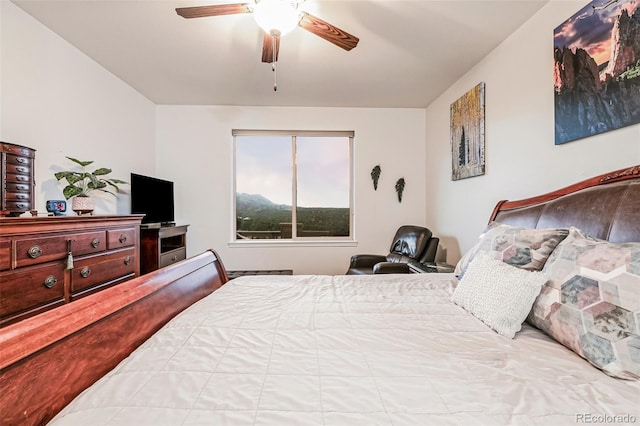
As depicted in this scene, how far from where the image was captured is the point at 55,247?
157cm

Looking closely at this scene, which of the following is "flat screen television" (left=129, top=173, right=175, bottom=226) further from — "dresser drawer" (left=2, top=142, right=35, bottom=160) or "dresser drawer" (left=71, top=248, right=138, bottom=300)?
"dresser drawer" (left=2, top=142, right=35, bottom=160)

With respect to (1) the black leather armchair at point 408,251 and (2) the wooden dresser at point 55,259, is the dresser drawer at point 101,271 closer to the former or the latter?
(2) the wooden dresser at point 55,259

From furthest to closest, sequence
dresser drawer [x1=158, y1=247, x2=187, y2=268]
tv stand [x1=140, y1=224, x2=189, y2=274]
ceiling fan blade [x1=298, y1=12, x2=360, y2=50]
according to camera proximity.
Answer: dresser drawer [x1=158, y1=247, x2=187, y2=268], tv stand [x1=140, y1=224, x2=189, y2=274], ceiling fan blade [x1=298, y1=12, x2=360, y2=50]

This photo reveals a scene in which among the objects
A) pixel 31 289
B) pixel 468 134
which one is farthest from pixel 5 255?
pixel 468 134

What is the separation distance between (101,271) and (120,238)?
28 centimetres

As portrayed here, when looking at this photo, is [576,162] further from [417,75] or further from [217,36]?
[217,36]

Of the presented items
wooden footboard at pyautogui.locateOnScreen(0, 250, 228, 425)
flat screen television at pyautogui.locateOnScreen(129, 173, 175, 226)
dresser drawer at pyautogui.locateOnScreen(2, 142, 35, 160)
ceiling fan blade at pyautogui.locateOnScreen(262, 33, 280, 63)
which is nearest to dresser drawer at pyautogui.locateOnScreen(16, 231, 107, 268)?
dresser drawer at pyautogui.locateOnScreen(2, 142, 35, 160)

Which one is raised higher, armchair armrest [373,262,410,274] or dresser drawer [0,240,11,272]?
dresser drawer [0,240,11,272]

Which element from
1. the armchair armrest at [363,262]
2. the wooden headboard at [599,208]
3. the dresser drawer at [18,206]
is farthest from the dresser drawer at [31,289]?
the wooden headboard at [599,208]

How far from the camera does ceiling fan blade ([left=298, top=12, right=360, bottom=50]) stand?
5.34ft

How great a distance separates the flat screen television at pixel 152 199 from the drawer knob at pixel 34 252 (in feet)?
4.94

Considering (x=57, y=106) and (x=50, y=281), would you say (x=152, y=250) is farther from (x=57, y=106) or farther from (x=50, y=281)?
(x=57, y=106)

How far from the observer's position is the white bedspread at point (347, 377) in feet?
2.02

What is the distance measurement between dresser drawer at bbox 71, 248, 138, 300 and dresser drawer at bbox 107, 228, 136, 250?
0.05m
